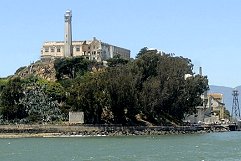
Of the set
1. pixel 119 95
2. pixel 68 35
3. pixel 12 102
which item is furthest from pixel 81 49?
pixel 119 95

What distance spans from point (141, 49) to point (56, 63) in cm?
2777

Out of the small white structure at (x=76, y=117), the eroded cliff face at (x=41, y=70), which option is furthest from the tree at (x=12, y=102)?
the eroded cliff face at (x=41, y=70)

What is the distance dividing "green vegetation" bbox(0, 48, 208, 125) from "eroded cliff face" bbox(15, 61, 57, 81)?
51.3 feet

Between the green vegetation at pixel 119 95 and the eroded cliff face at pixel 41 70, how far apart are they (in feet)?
51.3

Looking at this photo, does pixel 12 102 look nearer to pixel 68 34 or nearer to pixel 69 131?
pixel 69 131

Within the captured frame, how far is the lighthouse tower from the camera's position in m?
145

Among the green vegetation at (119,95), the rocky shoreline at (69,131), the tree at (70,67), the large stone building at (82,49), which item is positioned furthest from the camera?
the large stone building at (82,49)

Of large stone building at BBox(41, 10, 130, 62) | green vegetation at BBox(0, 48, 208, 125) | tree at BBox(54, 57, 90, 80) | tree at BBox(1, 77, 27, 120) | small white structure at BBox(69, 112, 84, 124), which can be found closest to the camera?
green vegetation at BBox(0, 48, 208, 125)

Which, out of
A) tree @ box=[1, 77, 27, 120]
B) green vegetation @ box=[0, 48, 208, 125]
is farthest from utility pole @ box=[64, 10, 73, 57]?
tree @ box=[1, 77, 27, 120]

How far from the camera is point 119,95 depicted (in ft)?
349

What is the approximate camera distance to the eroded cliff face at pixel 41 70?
143375mm

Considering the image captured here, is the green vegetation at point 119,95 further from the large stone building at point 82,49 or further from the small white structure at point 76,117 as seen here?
the large stone building at point 82,49

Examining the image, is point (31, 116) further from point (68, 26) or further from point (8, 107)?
point (68, 26)

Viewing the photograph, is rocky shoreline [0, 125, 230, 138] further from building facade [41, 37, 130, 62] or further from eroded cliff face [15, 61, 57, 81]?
building facade [41, 37, 130, 62]
